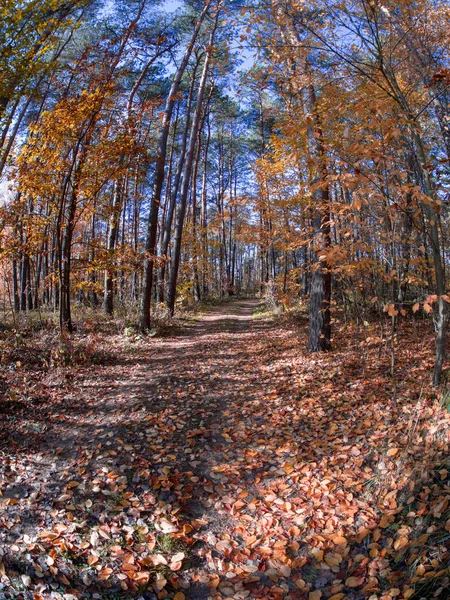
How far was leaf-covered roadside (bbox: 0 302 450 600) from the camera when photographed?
8.36 feet

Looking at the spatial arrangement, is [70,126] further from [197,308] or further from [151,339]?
[197,308]

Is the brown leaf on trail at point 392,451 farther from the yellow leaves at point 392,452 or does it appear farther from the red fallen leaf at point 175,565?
the red fallen leaf at point 175,565

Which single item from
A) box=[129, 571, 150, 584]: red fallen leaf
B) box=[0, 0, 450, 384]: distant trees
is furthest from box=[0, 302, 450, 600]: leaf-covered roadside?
box=[0, 0, 450, 384]: distant trees

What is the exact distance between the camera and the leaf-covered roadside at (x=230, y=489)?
Answer: 255 cm

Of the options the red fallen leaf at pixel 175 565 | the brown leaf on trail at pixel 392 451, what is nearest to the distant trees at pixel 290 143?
the brown leaf on trail at pixel 392 451

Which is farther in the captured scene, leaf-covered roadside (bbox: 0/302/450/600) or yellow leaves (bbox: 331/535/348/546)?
yellow leaves (bbox: 331/535/348/546)

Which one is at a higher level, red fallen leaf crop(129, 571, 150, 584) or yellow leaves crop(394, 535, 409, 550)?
yellow leaves crop(394, 535, 409, 550)

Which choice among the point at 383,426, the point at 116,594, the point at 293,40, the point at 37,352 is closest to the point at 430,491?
the point at 383,426

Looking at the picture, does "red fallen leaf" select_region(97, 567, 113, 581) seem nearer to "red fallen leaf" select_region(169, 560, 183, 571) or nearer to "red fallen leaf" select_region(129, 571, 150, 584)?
"red fallen leaf" select_region(129, 571, 150, 584)

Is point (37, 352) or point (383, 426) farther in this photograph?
point (37, 352)

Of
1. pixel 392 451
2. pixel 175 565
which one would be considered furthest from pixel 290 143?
pixel 175 565

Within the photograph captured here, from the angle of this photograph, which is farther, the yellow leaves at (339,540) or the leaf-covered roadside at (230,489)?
the yellow leaves at (339,540)

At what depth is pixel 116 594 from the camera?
2484mm

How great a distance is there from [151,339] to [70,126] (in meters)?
5.73
